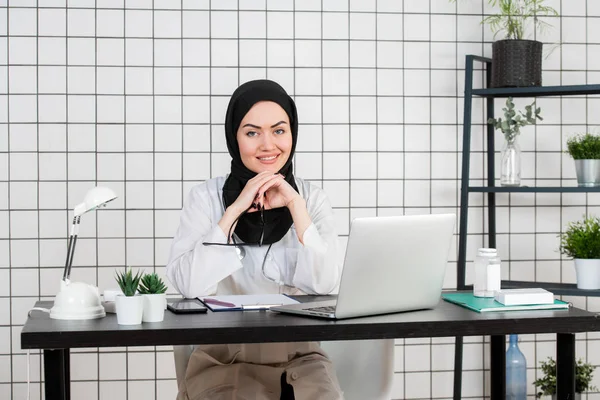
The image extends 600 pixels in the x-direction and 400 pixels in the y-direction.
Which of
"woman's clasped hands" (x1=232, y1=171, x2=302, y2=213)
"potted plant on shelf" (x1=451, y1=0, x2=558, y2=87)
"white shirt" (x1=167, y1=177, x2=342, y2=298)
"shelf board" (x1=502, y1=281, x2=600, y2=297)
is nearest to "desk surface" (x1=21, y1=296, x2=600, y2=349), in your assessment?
Result: "white shirt" (x1=167, y1=177, x2=342, y2=298)

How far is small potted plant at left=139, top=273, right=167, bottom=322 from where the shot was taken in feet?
6.07

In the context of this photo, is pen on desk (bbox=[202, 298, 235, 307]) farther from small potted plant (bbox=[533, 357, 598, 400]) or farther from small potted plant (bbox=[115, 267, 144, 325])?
small potted plant (bbox=[533, 357, 598, 400])

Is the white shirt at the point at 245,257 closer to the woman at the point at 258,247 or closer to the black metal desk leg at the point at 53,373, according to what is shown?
the woman at the point at 258,247

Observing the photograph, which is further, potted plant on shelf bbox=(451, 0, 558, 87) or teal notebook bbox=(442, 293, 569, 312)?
potted plant on shelf bbox=(451, 0, 558, 87)

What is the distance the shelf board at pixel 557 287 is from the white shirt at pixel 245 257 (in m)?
1.08

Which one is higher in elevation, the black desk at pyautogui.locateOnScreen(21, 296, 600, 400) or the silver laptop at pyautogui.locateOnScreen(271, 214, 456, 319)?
the silver laptop at pyautogui.locateOnScreen(271, 214, 456, 319)

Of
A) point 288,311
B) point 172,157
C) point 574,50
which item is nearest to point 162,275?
point 172,157

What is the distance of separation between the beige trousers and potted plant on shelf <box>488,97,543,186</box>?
4.79ft

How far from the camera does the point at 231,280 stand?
2.70 metres

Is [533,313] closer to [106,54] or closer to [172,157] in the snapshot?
[172,157]

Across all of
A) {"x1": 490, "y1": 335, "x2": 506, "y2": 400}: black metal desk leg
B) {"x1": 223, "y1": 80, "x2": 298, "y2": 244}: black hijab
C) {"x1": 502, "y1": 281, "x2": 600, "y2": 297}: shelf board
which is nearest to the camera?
{"x1": 490, "y1": 335, "x2": 506, "y2": 400}: black metal desk leg

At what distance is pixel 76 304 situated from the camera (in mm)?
1885

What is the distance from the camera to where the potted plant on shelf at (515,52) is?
3316 mm

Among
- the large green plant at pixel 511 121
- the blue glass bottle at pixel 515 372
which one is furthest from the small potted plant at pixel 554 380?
the large green plant at pixel 511 121
